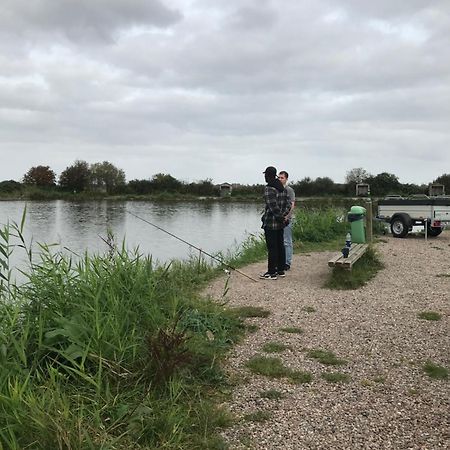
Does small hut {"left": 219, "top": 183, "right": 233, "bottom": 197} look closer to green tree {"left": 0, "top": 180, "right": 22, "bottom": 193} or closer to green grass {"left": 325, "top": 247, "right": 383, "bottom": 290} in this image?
green tree {"left": 0, "top": 180, "right": 22, "bottom": 193}

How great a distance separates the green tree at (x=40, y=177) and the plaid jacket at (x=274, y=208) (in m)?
59.0

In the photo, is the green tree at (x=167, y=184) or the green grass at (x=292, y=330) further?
the green tree at (x=167, y=184)

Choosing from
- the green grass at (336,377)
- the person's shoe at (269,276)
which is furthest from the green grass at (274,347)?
the person's shoe at (269,276)

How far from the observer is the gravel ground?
3.07 meters

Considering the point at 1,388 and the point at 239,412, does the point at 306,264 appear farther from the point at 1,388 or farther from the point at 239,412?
the point at 1,388

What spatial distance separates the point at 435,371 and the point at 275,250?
3869 mm

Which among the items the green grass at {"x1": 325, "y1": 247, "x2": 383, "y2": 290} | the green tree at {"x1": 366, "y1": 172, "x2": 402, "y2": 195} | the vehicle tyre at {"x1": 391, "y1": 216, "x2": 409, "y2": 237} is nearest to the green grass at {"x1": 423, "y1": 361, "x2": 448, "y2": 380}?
the green grass at {"x1": 325, "y1": 247, "x2": 383, "y2": 290}

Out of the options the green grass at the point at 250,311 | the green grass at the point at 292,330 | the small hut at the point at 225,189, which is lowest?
the green grass at the point at 292,330

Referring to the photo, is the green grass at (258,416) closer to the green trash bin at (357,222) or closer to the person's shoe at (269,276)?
the person's shoe at (269,276)

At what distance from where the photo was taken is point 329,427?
10.3ft

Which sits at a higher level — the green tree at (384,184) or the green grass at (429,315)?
the green tree at (384,184)

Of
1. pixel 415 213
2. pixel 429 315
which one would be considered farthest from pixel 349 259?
pixel 415 213

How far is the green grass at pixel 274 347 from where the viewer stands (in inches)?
180

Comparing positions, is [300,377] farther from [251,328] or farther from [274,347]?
[251,328]
